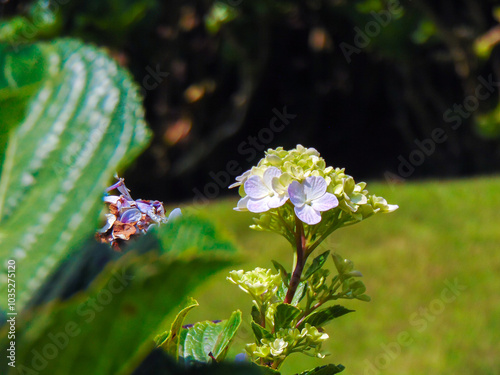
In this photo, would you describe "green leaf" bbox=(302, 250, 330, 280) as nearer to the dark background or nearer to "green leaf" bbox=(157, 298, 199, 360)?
"green leaf" bbox=(157, 298, 199, 360)

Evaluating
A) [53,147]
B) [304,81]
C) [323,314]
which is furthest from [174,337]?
[304,81]

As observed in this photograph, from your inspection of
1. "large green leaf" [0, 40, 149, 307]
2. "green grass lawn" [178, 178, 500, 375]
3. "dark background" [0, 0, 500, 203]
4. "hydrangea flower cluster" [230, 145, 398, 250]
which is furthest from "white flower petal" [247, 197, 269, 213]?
"dark background" [0, 0, 500, 203]

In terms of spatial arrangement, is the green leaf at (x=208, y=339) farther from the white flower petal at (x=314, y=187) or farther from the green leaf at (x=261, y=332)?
the white flower petal at (x=314, y=187)

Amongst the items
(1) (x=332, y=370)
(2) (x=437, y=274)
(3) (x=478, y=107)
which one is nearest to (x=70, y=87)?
(1) (x=332, y=370)

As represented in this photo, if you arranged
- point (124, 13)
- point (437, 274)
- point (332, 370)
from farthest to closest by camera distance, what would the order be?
point (124, 13) → point (437, 274) → point (332, 370)

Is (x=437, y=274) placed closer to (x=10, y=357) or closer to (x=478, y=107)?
(x=478, y=107)
